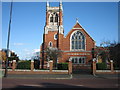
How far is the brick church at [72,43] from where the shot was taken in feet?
153

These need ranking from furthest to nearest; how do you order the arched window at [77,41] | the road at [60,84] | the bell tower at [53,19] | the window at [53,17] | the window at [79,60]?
the window at [53,17] → the bell tower at [53,19] → the arched window at [77,41] → the window at [79,60] → the road at [60,84]

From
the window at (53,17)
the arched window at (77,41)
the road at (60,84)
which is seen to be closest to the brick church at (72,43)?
the arched window at (77,41)

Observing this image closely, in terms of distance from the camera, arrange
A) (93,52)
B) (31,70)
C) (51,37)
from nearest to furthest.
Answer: (31,70), (93,52), (51,37)

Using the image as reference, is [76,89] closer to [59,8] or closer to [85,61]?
[85,61]

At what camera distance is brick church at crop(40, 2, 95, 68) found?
46.8 metres

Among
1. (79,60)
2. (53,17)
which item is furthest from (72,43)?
(53,17)

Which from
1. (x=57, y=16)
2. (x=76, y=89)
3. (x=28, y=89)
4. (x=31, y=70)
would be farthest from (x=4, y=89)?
(x=57, y=16)

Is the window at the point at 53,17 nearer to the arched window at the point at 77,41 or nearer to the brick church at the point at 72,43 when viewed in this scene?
the brick church at the point at 72,43

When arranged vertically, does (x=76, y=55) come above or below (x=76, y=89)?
above

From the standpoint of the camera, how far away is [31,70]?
32.1m

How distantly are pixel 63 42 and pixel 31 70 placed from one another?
717 inches

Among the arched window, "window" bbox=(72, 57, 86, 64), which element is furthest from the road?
the arched window

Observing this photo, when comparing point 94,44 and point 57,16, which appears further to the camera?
point 57,16

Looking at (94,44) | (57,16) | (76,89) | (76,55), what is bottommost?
(76,89)
